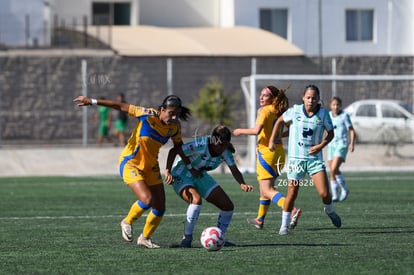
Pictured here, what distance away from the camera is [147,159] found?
42.1ft

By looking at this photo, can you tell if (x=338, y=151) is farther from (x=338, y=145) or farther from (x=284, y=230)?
(x=284, y=230)

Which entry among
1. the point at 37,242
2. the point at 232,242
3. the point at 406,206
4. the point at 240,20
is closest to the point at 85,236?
the point at 37,242

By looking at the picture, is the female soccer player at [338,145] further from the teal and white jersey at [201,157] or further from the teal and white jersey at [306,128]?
the teal and white jersey at [201,157]

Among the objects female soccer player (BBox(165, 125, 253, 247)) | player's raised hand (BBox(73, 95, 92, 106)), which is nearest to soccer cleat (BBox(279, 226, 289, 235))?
female soccer player (BBox(165, 125, 253, 247))

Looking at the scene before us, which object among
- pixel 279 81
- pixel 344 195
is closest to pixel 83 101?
pixel 344 195

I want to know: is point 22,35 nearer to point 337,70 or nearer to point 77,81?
point 77,81

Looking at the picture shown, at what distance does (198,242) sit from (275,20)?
127ft

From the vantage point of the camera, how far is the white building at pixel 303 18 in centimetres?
4969

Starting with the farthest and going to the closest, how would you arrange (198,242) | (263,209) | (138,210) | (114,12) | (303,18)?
1. (303,18)
2. (114,12)
3. (263,209)
4. (198,242)
5. (138,210)

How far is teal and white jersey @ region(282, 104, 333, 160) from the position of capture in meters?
14.4

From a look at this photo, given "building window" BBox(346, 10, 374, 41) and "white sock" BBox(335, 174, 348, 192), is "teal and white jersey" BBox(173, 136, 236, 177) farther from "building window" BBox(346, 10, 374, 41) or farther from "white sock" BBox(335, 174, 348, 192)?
"building window" BBox(346, 10, 374, 41)

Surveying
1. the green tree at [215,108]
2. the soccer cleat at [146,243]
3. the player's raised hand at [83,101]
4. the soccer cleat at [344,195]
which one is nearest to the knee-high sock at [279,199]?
the soccer cleat at [146,243]

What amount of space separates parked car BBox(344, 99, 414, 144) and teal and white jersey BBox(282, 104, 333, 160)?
728 inches

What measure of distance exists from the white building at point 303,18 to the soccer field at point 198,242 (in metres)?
27.7
